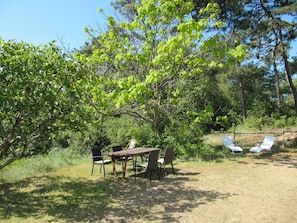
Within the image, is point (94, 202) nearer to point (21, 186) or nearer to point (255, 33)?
point (21, 186)

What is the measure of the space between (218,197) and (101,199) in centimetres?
232

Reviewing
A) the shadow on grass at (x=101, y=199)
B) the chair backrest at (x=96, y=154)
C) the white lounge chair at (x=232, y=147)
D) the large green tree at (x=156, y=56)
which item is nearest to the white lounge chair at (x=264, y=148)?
the white lounge chair at (x=232, y=147)

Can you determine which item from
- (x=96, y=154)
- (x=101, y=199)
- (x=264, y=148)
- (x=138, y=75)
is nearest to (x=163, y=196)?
(x=101, y=199)

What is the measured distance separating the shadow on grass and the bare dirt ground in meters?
0.02

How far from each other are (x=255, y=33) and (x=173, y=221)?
1197 cm

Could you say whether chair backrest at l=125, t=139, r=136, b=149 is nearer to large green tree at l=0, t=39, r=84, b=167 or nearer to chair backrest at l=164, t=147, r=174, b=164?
chair backrest at l=164, t=147, r=174, b=164

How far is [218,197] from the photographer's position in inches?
200

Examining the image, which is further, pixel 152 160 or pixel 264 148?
pixel 264 148

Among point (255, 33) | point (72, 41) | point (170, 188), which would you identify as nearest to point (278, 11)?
point (255, 33)

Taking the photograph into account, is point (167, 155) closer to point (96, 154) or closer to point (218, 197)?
point (218, 197)

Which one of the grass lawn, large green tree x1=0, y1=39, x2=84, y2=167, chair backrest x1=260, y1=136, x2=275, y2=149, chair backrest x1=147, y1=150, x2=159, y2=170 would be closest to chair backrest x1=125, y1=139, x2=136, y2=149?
the grass lawn

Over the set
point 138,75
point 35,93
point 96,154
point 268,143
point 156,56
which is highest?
point 156,56

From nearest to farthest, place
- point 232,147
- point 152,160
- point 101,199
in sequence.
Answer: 1. point 101,199
2. point 152,160
3. point 232,147

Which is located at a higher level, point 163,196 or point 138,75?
point 138,75
